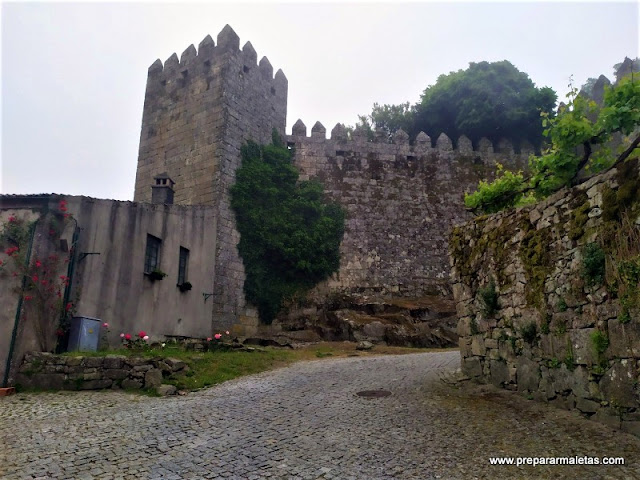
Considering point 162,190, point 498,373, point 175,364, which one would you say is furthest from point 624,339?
point 162,190

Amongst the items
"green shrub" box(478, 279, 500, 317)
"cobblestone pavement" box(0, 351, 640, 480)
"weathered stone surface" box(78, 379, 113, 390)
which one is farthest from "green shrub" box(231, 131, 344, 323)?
"green shrub" box(478, 279, 500, 317)

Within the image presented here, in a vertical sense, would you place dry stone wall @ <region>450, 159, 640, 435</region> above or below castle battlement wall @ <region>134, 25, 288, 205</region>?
below

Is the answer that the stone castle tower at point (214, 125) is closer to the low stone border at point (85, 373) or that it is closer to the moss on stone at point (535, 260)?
the low stone border at point (85, 373)

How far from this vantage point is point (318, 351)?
14.6 m

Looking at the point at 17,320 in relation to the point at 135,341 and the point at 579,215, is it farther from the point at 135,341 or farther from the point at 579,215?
the point at 579,215

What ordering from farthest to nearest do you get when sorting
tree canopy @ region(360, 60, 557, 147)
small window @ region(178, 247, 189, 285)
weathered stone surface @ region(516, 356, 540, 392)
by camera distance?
1. tree canopy @ region(360, 60, 557, 147)
2. small window @ region(178, 247, 189, 285)
3. weathered stone surface @ region(516, 356, 540, 392)

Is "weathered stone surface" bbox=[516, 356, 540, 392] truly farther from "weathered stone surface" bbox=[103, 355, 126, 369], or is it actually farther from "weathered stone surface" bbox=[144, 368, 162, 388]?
"weathered stone surface" bbox=[103, 355, 126, 369]

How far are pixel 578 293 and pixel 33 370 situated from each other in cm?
970

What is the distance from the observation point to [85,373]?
365 inches

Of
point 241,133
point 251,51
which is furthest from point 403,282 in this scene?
point 251,51

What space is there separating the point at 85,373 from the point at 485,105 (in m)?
22.1

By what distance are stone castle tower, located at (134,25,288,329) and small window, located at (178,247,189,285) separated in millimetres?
2150

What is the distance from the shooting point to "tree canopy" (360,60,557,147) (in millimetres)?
24500

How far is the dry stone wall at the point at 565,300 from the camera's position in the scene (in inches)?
219
